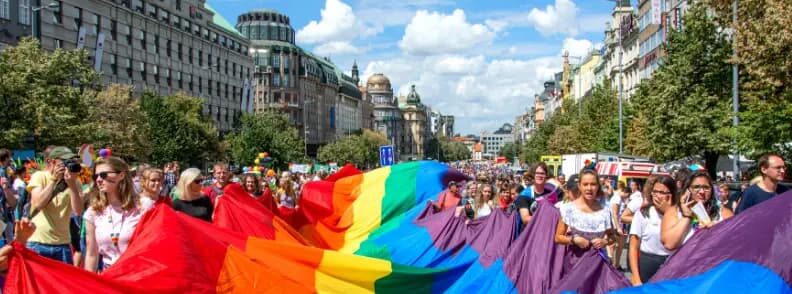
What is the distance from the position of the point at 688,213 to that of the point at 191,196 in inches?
182

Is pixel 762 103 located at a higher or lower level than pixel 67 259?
higher

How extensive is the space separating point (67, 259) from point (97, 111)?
3713 cm

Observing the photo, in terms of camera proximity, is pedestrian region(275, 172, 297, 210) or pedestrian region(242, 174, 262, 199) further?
pedestrian region(275, 172, 297, 210)

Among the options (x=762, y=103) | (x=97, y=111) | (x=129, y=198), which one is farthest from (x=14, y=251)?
(x=97, y=111)

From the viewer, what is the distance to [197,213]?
27.8 ft

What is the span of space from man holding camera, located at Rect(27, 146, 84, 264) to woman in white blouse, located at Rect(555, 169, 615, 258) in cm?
439

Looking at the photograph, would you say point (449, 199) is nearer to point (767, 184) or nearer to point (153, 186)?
point (767, 184)

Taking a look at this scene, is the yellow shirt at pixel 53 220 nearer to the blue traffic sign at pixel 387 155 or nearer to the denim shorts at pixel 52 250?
the denim shorts at pixel 52 250

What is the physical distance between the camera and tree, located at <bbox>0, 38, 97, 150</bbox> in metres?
33.0

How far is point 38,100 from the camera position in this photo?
33.6 meters

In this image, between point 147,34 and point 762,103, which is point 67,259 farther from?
point 147,34

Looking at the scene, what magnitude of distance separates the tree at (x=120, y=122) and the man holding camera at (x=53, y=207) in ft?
114

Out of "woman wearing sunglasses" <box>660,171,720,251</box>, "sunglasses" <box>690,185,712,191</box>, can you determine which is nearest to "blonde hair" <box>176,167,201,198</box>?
"woman wearing sunglasses" <box>660,171,720,251</box>

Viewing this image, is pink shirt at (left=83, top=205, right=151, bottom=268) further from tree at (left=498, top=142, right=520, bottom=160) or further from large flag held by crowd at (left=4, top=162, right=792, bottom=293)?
tree at (left=498, top=142, right=520, bottom=160)
